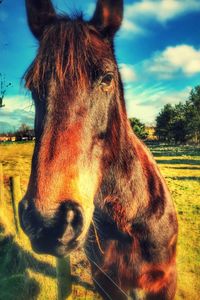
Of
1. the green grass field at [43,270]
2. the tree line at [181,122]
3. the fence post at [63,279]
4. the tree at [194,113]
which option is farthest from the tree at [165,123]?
the fence post at [63,279]

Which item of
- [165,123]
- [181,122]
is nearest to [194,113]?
[181,122]

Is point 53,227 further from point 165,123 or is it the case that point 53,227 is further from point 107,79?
point 165,123

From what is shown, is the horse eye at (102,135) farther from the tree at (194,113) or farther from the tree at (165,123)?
the tree at (165,123)

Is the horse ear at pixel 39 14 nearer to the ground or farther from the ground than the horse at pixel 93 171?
farther from the ground

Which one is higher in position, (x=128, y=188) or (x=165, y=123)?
(x=165, y=123)

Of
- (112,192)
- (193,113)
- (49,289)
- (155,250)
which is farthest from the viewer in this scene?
(193,113)

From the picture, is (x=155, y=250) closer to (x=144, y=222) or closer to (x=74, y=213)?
(x=144, y=222)

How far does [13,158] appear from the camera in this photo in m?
17.0

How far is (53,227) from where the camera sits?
6.46 feet

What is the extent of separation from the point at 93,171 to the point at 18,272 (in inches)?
154

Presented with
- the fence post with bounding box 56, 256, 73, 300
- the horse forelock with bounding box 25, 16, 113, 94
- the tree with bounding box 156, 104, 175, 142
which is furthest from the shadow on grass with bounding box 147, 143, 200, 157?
the horse forelock with bounding box 25, 16, 113, 94

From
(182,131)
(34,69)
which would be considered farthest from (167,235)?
(182,131)

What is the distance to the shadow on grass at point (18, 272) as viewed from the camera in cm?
496

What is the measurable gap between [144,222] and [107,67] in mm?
1656
